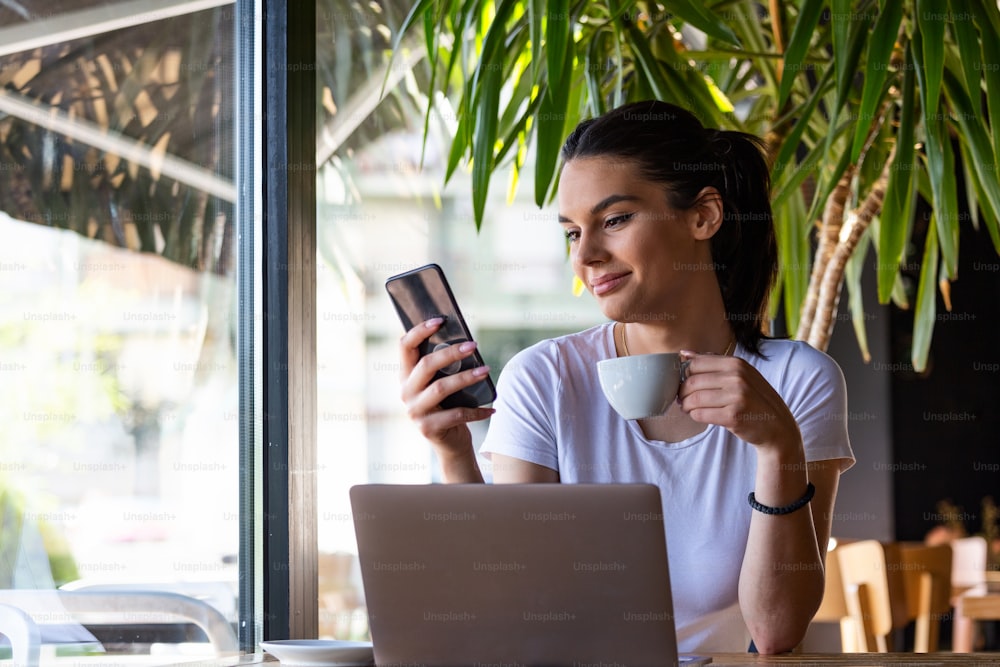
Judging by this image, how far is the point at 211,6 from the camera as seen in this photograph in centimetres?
159

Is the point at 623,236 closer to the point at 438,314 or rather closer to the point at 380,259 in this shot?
the point at 438,314

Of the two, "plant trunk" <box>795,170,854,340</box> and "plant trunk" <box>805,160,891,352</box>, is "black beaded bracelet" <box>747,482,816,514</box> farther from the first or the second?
"plant trunk" <box>795,170,854,340</box>

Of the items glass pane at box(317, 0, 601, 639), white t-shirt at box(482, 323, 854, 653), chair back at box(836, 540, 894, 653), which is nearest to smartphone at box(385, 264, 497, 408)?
white t-shirt at box(482, 323, 854, 653)

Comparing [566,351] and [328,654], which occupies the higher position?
[566,351]

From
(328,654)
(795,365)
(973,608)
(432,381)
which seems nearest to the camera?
(328,654)

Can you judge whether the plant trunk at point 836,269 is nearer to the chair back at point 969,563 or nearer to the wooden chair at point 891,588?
the wooden chair at point 891,588

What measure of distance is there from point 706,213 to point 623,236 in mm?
171

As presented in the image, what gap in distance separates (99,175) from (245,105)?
288 millimetres

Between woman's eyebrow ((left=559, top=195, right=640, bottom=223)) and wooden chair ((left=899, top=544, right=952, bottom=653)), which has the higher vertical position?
woman's eyebrow ((left=559, top=195, right=640, bottom=223))

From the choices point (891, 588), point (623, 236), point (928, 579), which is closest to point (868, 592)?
point (891, 588)

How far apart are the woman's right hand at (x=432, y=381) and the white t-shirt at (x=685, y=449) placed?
0.88ft

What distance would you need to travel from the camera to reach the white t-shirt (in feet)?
4.48

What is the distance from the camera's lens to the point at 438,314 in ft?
3.79

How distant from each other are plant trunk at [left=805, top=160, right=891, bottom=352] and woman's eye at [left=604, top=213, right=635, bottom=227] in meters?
0.88
